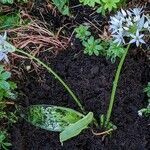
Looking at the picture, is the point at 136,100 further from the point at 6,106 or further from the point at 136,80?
the point at 6,106

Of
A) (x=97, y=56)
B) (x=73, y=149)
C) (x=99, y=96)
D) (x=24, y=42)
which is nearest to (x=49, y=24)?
(x=24, y=42)

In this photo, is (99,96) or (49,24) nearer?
(99,96)

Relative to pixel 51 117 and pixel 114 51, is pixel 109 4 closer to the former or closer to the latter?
pixel 114 51

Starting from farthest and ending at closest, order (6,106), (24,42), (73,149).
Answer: (24,42), (6,106), (73,149)

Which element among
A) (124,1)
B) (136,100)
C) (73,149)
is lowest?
(73,149)

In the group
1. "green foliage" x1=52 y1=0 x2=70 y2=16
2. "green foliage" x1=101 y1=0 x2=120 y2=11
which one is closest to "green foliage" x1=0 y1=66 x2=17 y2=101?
"green foliage" x1=52 y1=0 x2=70 y2=16

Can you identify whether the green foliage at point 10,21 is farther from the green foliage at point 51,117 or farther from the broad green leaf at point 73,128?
the broad green leaf at point 73,128

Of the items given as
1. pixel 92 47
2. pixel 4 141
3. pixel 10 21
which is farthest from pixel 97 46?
pixel 4 141
